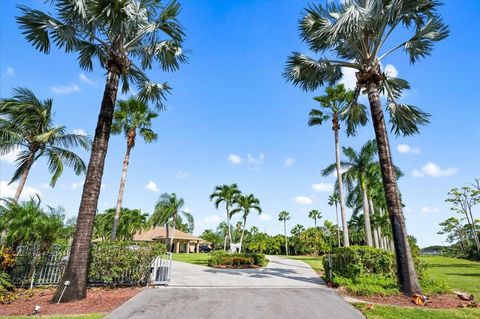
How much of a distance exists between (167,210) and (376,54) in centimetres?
3826

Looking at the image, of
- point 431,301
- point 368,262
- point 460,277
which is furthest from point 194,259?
point 431,301

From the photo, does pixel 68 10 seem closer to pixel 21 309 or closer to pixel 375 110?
pixel 21 309

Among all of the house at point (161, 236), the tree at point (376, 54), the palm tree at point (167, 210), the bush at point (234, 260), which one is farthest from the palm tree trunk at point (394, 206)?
the house at point (161, 236)

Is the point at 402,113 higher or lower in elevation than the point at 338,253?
higher

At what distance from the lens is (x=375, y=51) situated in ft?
33.4

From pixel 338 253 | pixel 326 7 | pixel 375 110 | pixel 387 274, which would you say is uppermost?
pixel 326 7

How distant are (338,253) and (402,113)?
6.53 meters

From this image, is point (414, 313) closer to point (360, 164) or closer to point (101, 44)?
point (101, 44)

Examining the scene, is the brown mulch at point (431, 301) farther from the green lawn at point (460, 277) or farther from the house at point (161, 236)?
the house at point (161, 236)

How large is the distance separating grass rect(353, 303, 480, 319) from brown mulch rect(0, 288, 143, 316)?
668 cm

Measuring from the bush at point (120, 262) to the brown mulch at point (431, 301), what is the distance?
298 inches

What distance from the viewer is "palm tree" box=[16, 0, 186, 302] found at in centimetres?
783

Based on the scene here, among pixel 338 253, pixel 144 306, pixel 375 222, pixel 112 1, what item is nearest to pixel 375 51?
pixel 338 253

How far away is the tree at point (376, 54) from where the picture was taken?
356 inches
